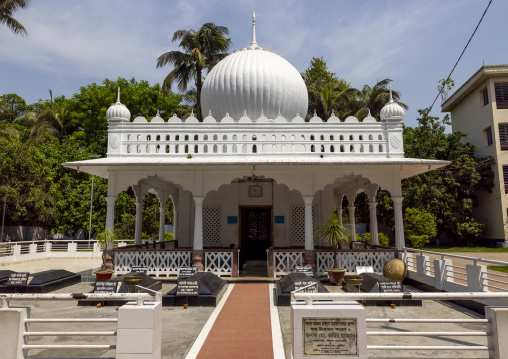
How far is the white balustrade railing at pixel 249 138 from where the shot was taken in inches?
512

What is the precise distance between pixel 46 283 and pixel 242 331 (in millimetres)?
7403

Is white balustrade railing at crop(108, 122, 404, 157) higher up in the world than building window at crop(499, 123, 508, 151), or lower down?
lower down

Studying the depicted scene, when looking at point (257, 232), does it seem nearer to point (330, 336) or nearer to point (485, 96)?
point (330, 336)

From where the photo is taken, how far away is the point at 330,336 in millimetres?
4113

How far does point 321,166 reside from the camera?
12.7 m

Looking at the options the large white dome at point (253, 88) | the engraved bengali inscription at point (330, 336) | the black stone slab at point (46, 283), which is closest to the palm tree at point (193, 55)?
the large white dome at point (253, 88)

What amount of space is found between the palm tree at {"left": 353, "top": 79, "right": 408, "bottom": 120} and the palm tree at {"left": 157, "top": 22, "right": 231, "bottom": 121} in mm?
11759

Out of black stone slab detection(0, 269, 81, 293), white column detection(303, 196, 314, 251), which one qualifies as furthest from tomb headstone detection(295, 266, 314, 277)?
black stone slab detection(0, 269, 81, 293)

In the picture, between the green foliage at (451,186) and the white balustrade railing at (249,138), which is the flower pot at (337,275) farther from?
the green foliage at (451,186)

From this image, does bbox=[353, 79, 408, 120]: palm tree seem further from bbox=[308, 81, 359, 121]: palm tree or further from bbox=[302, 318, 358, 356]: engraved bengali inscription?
bbox=[302, 318, 358, 356]: engraved bengali inscription

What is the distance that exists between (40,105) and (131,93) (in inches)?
571

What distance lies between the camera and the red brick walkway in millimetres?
5578

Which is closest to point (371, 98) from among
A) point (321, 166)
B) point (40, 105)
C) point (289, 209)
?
point (289, 209)

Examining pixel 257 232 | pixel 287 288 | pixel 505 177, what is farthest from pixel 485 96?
pixel 287 288
